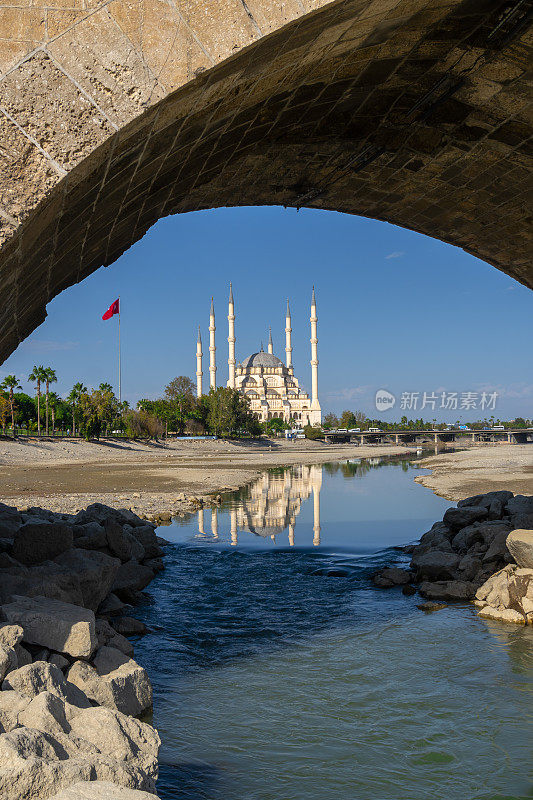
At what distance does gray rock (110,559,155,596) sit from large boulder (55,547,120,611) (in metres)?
1.60

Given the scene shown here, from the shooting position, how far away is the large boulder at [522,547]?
8.24 metres

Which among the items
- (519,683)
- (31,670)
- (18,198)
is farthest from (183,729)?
(18,198)

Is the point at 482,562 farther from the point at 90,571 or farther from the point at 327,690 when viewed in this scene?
the point at 90,571

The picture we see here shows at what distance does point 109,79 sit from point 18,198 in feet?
2.29

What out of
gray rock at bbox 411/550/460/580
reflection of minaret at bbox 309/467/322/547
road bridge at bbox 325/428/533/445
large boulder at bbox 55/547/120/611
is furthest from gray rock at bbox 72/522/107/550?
road bridge at bbox 325/428/533/445

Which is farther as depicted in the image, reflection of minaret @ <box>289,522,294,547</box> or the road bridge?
the road bridge

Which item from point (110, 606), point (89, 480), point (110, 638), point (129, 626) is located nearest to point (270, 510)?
point (89, 480)

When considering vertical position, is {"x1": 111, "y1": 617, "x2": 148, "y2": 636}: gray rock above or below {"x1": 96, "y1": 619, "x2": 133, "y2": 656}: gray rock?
below

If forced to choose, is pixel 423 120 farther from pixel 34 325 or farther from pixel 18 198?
pixel 18 198

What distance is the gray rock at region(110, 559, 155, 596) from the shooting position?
9442mm

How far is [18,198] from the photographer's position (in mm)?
3018

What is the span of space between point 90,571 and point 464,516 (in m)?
7.08

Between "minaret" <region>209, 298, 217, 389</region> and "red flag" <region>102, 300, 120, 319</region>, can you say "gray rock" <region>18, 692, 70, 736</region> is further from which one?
"minaret" <region>209, 298, 217, 389</region>

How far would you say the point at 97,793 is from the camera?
2893 millimetres
